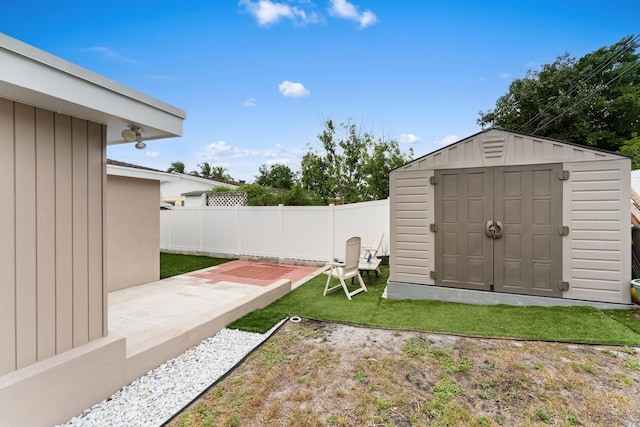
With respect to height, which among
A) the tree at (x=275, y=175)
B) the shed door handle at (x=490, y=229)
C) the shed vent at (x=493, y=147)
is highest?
the tree at (x=275, y=175)

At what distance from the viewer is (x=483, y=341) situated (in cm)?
333

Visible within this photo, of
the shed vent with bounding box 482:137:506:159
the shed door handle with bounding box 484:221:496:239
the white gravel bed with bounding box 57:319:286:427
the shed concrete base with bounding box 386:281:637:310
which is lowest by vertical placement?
the white gravel bed with bounding box 57:319:286:427

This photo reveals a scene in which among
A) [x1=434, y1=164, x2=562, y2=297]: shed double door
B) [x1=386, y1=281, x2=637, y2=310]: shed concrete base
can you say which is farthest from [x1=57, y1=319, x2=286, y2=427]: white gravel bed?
[x1=434, y1=164, x2=562, y2=297]: shed double door

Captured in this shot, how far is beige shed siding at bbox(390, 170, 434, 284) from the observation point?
191 inches

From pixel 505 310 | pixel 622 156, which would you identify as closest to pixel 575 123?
pixel 622 156

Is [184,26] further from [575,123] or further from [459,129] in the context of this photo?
[575,123]

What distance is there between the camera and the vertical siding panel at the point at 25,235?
76.0 inches

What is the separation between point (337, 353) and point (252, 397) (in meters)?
1.01

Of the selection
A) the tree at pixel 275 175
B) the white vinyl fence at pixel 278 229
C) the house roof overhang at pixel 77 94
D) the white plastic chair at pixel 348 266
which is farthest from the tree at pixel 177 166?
the house roof overhang at pixel 77 94

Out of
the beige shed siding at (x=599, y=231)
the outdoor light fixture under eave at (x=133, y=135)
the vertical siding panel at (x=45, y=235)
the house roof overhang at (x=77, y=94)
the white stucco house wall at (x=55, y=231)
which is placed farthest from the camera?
the beige shed siding at (x=599, y=231)

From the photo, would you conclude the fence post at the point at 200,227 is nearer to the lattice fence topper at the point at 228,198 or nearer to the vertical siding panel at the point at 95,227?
the lattice fence topper at the point at 228,198

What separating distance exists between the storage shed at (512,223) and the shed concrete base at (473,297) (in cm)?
1

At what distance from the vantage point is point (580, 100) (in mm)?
15461

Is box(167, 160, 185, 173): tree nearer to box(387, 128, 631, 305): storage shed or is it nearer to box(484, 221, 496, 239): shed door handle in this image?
box(387, 128, 631, 305): storage shed
